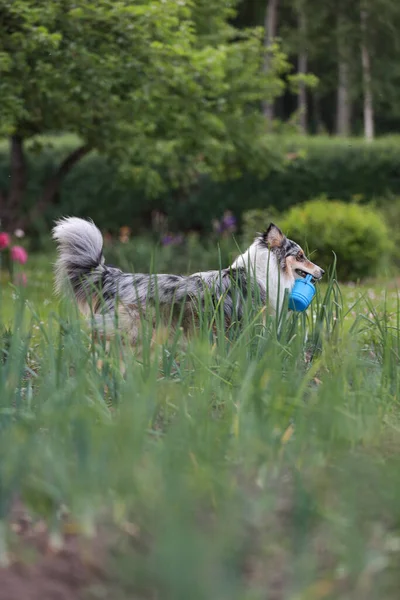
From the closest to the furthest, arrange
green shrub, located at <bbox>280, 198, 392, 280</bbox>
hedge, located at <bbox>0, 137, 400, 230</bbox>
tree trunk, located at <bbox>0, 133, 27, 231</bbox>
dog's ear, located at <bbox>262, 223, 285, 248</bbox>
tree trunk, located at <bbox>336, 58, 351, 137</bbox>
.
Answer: dog's ear, located at <bbox>262, 223, 285, 248</bbox> → green shrub, located at <bbox>280, 198, 392, 280</bbox> → tree trunk, located at <bbox>0, 133, 27, 231</bbox> → hedge, located at <bbox>0, 137, 400, 230</bbox> → tree trunk, located at <bbox>336, 58, 351, 137</bbox>

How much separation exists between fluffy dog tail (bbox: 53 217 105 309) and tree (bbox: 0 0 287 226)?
12.9ft

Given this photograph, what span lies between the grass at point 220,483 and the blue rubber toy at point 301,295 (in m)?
1.55

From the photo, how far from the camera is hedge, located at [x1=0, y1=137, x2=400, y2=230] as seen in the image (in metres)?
16.7

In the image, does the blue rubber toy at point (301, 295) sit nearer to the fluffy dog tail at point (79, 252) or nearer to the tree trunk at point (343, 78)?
the fluffy dog tail at point (79, 252)

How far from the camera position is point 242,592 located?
6.87 ft

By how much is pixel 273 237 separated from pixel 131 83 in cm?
547

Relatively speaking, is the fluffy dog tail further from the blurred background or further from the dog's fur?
the blurred background

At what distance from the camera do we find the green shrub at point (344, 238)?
1238cm

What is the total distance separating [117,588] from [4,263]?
12.1 metres

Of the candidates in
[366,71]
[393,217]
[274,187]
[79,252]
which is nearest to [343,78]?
[366,71]

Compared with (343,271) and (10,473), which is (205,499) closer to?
(10,473)

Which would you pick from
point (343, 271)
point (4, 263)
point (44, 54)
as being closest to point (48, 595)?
point (44, 54)

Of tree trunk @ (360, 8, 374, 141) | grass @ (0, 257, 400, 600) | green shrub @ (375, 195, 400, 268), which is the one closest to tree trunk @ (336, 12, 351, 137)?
tree trunk @ (360, 8, 374, 141)

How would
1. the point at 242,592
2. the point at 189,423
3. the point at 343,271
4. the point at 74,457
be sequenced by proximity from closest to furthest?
the point at 242,592 → the point at 74,457 → the point at 189,423 → the point at 343,271
